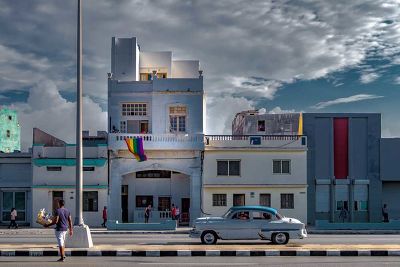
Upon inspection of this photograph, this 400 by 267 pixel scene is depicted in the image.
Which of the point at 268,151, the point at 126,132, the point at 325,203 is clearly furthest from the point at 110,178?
the point at 325,203

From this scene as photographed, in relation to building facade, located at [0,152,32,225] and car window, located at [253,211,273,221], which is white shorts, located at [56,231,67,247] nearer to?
car window, located at [253,211,273,221]

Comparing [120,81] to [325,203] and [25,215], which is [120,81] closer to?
[25,215]

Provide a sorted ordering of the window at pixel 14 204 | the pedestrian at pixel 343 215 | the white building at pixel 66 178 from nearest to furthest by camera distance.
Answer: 1. the white building at pixel 66 178
2. the window at pixel 14 204
3. the pedestrian at pixel 343 215

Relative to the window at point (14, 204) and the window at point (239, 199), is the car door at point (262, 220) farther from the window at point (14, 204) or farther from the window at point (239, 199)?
the window at point (14, 204)

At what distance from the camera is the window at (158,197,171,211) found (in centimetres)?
4272

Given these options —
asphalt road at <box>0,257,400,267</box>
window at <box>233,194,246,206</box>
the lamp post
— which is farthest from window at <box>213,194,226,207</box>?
asphalt road at <box>0,257,400,267</box>

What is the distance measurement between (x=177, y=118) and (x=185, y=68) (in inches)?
275

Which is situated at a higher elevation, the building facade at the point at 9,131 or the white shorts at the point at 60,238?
the building facade at the point at 9,131

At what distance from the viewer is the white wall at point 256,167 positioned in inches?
1634

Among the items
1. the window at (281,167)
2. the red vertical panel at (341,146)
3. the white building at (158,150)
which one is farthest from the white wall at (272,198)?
the red vertical panel at (341,146)

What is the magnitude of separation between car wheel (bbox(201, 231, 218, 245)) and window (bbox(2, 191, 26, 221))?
2156cm

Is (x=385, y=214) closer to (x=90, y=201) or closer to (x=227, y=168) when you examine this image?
(x=227, y=168)

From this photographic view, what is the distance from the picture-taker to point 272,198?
4166 centimetres

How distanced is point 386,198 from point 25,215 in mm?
25814
